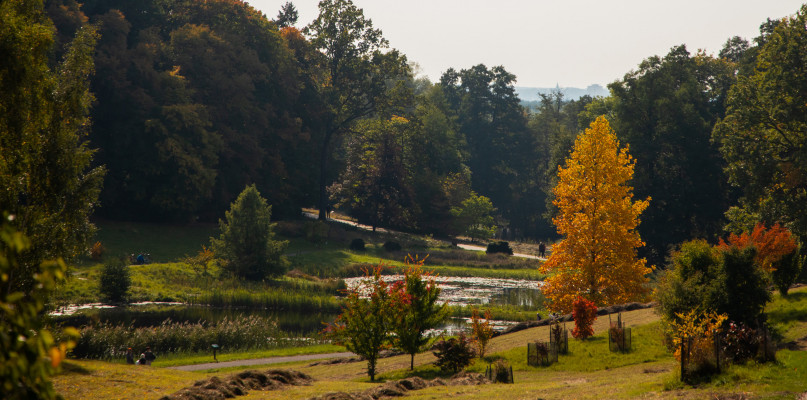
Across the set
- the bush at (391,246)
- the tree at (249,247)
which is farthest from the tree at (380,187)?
the tree at (249,247)

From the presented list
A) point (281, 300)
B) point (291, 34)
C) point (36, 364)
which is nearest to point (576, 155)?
point (281, 300)

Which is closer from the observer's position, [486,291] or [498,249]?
[486,291]

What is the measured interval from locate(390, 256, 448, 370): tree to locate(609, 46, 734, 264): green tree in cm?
4021

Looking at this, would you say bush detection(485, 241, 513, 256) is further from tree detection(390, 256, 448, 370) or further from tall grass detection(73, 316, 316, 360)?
tree detection(390, 256, 448, 370)

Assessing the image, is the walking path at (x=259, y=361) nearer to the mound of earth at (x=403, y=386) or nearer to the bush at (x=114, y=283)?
the mound of earth at (x=403, y=386)

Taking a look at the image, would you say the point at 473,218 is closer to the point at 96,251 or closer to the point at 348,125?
the point at 348,125

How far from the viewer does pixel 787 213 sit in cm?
3838

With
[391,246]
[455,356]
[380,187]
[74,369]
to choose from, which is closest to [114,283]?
[74,369]

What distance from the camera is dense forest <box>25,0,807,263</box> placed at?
41.7m

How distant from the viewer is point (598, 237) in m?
34.7

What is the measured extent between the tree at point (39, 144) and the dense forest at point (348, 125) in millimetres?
29079

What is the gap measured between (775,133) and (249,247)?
3834cm

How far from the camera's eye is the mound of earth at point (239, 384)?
1684cm

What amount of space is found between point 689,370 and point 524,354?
980 cm
